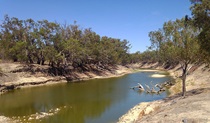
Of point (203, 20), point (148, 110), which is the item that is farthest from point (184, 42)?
point (148, 110)

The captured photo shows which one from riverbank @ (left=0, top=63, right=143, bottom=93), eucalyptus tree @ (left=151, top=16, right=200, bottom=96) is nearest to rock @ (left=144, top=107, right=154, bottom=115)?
eucalyptus tree @ (left=151, top=16, right=200, bottom=96)

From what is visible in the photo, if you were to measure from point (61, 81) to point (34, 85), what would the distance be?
1111 centimetres

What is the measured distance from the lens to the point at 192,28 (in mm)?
31125

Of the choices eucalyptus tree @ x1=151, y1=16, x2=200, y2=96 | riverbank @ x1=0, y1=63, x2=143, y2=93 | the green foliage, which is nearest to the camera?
eucalyptus tree @ x1=151, y1=16, x2=200, y2=96

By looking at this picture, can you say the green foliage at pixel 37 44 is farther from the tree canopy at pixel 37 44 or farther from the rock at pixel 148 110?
the rock at pixel 148 110

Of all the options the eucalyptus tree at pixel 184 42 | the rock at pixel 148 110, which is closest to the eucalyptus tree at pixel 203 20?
the eucalyptus tree at pixel 184 42

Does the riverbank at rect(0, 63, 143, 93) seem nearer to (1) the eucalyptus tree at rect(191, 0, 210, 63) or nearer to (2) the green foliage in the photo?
(2) the green foliage

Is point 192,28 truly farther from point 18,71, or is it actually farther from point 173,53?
point 18,71

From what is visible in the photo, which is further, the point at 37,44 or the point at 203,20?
the point at 37,44

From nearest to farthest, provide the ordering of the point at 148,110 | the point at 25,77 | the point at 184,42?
the point at 148,110 → the point at 184,42 → the point at 25,77

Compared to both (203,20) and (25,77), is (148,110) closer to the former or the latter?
(203,20)

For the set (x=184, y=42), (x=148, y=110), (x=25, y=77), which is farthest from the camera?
(x=25, y=77)

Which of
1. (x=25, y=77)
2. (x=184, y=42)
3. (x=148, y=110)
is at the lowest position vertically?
(x=148, y=110)

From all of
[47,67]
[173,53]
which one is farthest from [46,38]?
[173,53]
